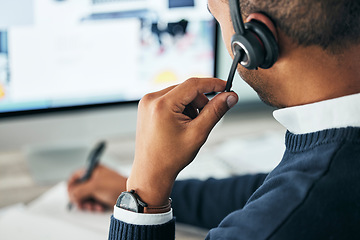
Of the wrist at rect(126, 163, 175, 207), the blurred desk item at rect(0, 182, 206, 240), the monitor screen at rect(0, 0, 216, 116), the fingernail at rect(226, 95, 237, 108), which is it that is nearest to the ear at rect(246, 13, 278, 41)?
the fingernail at rect(226, 95, 237, 108)

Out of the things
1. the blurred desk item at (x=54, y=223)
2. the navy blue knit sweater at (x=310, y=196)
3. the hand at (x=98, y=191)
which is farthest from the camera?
A: the hand at (x=98, y=191)

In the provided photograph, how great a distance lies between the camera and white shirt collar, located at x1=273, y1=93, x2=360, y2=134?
20.7 inches

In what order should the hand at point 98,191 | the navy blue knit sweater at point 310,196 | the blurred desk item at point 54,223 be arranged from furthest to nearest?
the hand at point 98,191, the blurred desk item at point 54,223, the navy blue knit sweater at point 310,196

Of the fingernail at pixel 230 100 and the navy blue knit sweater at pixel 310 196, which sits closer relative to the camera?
the navy blue knit sweater at pixel 310 196

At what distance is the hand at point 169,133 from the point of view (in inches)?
23.9

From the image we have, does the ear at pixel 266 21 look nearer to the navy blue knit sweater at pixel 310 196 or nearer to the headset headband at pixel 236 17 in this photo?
the headset headband at pixel 236 17

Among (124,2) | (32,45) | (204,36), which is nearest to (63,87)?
(32,45)

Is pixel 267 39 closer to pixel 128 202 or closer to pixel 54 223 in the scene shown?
pixel 128 202

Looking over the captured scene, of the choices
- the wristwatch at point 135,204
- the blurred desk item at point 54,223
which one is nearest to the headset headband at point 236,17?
the wristwatch at point 135,204

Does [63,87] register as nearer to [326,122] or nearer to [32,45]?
[32,45]

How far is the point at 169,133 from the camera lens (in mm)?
607

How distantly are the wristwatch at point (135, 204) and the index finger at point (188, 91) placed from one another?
0.40ft

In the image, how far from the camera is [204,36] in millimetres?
1116

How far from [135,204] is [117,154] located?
0.63 meters
